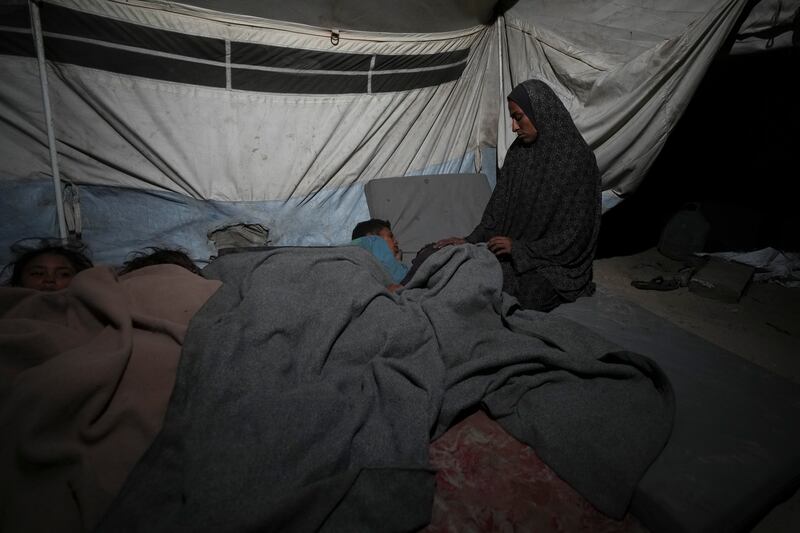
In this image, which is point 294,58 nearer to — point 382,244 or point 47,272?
point 382,244

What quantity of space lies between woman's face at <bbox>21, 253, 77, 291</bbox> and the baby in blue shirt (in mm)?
1220

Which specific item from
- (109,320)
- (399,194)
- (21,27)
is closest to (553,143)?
(399,194)

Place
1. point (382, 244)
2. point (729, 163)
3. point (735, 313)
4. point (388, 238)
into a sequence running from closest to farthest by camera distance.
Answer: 1. point (382, 244)
2. point (388, 238)
3. point (735, 313)
4. point (729, 163)

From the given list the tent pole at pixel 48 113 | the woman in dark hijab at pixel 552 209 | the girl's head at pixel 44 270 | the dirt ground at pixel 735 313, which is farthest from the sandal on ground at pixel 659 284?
the tent pole at pixel 48 113

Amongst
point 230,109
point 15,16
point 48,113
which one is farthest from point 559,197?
point 15,16

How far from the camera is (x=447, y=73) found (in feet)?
10.2

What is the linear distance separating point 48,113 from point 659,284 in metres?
3.85

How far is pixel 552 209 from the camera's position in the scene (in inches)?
88.2

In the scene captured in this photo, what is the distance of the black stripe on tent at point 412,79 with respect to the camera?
2826mm

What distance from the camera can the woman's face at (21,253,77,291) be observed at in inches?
60.8

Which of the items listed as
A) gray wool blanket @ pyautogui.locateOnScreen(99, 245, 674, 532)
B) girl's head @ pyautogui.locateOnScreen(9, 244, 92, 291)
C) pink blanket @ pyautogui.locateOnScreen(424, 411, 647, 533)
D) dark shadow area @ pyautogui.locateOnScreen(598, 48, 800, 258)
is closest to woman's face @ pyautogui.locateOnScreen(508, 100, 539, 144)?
gray wool blanket @ pyautogui.locateOnScreen(99, 245, 674, 532)

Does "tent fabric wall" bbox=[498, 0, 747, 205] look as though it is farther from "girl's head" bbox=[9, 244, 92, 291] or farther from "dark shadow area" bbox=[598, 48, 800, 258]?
"girl's head" bbox=[9, 244, 92, 291]

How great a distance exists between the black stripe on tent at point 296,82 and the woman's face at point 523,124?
3.44 ft

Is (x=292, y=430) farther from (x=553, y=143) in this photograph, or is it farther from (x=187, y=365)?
(x=553, y=143)
